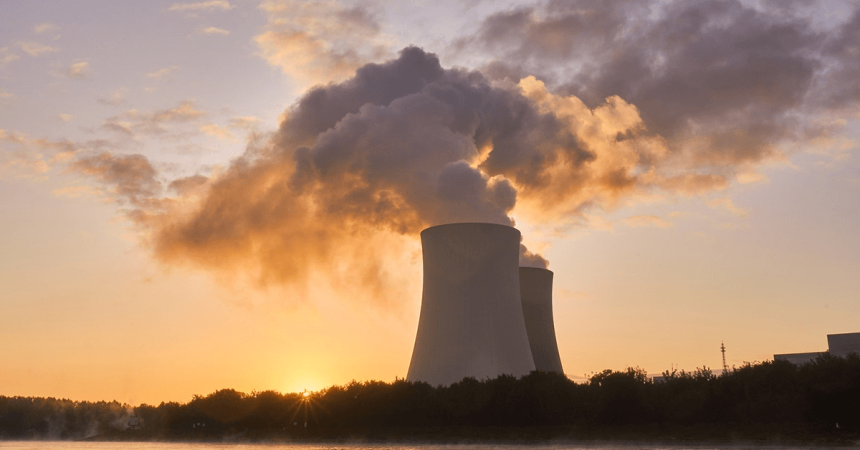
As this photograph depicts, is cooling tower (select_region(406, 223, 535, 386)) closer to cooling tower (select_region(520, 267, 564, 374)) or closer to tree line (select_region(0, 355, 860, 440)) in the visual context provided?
tree line (select_region(0, 355, 860, 440))

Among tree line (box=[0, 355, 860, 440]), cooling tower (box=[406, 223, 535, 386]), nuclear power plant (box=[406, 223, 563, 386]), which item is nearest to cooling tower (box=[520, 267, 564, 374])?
tree line (box=[0, 355, 860, 440])

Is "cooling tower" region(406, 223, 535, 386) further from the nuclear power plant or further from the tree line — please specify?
the tree line

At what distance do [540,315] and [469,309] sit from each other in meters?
11.7

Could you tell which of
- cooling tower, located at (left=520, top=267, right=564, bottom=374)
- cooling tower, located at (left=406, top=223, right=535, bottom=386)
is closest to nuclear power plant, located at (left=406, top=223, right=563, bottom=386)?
cooling tower, located at (left=406, top=223, right=535, bottom=386)

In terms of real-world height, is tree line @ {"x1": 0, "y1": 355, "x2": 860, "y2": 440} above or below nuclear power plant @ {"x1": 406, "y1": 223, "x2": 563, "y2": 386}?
below

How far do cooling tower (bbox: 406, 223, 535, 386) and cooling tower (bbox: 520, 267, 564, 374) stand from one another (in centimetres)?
902

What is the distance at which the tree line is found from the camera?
3284 cm

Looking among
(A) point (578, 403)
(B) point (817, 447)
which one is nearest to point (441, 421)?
(A) point (578, 403)

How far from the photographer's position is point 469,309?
33469mm

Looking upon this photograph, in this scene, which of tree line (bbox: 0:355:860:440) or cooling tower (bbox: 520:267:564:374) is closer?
tree line (bbox: 0:355:860:440)

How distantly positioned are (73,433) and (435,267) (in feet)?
197

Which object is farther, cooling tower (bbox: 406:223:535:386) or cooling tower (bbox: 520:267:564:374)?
cooling tower (bbox: 520:267:564:374)

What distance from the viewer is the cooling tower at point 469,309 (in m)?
33.4

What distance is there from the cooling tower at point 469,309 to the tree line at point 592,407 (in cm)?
203
